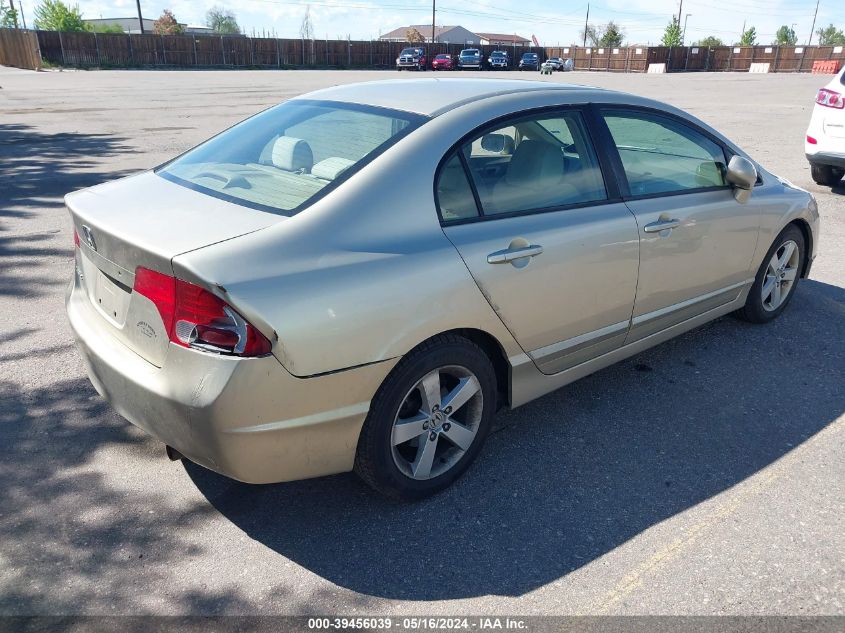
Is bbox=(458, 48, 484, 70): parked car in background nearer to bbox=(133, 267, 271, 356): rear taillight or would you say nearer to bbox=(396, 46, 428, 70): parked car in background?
bbox=(396, 46, 428, 70): parked car in background

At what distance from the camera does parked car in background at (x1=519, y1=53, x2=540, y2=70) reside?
60.1 metres

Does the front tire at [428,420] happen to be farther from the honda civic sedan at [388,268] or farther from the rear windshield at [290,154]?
the rear windshield at [290,154]

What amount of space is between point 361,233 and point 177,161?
135cm

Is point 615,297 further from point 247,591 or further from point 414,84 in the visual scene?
point 247,591

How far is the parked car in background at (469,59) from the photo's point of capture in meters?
53.8

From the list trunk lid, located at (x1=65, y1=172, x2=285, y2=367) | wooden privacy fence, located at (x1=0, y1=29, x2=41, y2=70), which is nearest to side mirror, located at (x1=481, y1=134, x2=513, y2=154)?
trunk lid, located at (x1=65, y1=172, x2=285, y2=367)

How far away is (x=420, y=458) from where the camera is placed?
9.62 ft

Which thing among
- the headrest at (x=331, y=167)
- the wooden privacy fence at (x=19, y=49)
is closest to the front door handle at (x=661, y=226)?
the headrest at (x=331, y=167)

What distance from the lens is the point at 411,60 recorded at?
51438 millimetres

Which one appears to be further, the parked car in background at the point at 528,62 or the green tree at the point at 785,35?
the green tree at the point at 785,35

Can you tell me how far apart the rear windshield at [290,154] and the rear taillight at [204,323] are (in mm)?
503

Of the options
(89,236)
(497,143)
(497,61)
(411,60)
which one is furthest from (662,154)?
(497,61)

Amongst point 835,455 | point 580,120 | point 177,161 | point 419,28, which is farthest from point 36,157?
point 419,28

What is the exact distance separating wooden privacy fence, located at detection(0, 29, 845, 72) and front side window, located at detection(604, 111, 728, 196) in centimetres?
4614
